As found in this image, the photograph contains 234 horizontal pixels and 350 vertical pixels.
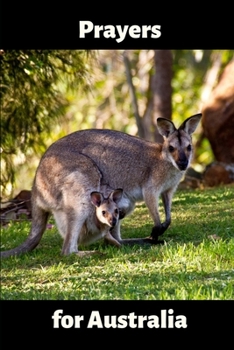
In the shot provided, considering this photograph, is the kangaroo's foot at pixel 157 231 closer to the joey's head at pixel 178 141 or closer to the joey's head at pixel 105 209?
the joey's head at pixel 105 209

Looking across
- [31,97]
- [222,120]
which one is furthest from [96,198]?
[222,120]

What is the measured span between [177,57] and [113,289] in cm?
1452

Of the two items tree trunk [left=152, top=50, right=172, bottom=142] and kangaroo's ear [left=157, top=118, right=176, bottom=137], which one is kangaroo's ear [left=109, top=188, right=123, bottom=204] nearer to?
kangaroo's ear [left=157, top=118, right=176, bottom=137]

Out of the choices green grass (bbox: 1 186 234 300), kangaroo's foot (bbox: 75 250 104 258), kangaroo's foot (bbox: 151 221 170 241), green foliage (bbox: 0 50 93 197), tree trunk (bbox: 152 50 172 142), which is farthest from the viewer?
tree trunk (bbox: 152 50 172 142)

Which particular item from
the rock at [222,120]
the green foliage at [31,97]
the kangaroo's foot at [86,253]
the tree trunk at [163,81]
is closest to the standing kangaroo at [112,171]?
the kangaroo's foot at [86,253]

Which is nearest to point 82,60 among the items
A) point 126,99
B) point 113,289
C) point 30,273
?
point 30,273

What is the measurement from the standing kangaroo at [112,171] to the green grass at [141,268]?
370mm

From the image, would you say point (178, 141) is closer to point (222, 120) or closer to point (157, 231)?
point (157, 231)

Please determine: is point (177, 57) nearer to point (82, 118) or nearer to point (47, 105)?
point (82, 118)

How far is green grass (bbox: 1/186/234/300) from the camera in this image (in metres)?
5.86

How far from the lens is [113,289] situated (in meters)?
6.02

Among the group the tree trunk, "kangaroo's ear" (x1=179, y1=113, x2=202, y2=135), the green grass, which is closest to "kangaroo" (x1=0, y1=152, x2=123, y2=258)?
the green grass

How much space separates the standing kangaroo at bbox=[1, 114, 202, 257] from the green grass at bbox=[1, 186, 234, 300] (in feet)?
1.21

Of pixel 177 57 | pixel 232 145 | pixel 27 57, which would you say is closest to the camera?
pixel 27 57
